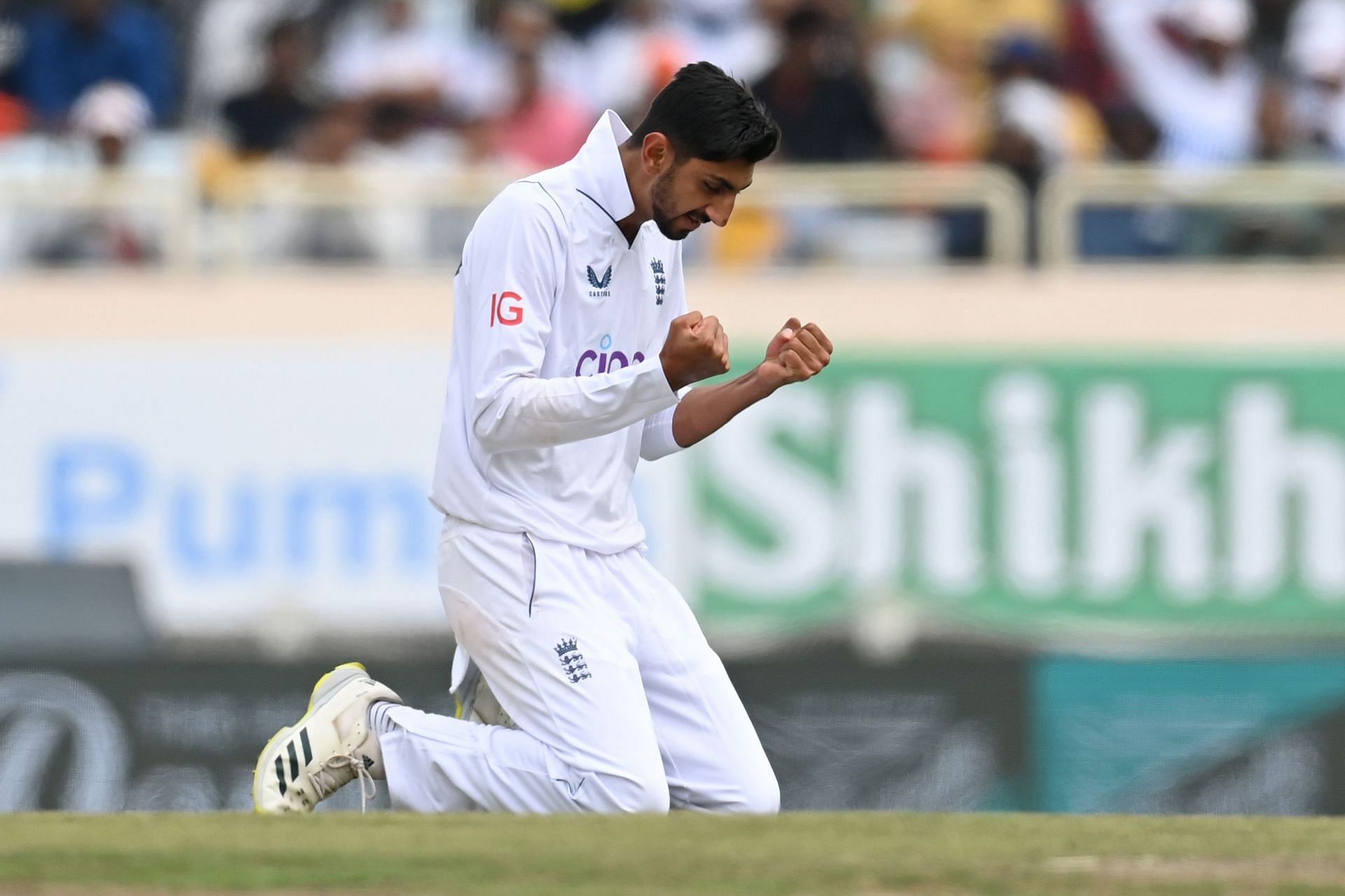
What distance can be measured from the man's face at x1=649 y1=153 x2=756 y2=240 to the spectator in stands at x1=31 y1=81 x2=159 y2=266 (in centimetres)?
492

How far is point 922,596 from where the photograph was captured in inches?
388

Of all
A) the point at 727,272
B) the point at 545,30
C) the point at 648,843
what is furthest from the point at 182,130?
the point at 648,843

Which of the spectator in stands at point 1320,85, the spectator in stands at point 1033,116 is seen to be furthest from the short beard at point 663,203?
the spectator in stands at point 1320,85

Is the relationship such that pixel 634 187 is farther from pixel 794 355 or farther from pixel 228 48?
pixel 228 48

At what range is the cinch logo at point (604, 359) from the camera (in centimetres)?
574

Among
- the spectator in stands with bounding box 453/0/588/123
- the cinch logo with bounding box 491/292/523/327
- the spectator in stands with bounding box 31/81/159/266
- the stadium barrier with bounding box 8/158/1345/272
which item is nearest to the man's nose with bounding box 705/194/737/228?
the cinch logo with bounding box 491/292/523/327

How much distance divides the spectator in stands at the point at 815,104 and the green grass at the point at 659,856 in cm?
544

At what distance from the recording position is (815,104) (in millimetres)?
10250

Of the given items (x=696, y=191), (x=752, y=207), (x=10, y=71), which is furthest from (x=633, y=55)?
(x=696, y=191)

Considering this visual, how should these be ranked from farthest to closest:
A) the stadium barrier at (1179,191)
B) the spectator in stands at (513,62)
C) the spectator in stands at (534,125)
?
the spectator in stands at (513,62) < the spectator in stands at (534,125) < the stadium barrier at (1179,191)

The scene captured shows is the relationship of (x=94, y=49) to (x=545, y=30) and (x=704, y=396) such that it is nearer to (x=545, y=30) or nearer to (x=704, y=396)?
(x=545, y=30)

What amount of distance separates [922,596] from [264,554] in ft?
9.12

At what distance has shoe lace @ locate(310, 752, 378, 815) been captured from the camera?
599cm

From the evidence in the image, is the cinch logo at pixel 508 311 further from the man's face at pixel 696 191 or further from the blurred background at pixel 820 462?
the blurred background at pixel 820 462
